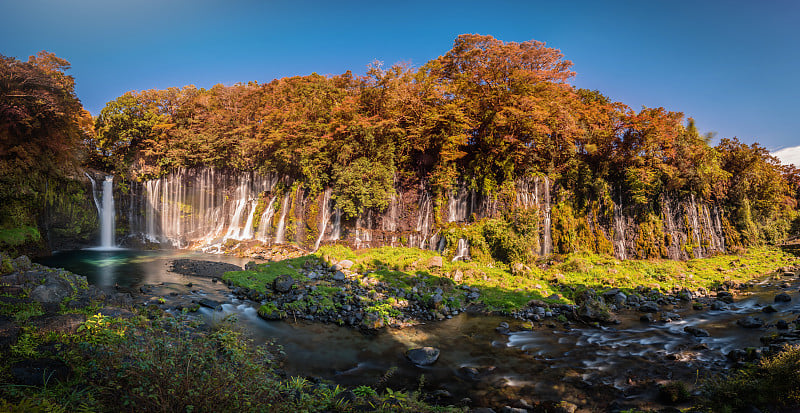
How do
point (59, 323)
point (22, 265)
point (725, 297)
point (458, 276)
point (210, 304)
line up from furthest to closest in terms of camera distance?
point (458, 276) → point (725, 297) → point (210, 304) → point (22, 265) → point (59, 323)

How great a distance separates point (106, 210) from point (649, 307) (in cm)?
3870

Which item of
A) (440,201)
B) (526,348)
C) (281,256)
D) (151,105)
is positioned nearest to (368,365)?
(526,348)

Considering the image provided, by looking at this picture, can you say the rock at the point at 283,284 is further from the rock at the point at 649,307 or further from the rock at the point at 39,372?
the rock at the point at 649,307

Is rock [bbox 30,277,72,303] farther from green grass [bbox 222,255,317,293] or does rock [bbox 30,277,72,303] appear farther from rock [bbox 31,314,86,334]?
green grass [bbox 222,255,317,293]

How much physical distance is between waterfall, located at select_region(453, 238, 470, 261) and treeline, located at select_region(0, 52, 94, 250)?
23365 millimetres

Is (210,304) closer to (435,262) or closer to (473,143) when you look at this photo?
(435,262)

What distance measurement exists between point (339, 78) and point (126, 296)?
24606mm

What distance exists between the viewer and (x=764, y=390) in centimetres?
514

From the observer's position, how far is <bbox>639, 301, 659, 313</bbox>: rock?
40.7 feet

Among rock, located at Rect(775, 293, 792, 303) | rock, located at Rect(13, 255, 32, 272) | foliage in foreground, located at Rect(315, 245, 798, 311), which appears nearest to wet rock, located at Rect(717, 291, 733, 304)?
foliage in foreground, located at Rect(315, 245, 798, 311)

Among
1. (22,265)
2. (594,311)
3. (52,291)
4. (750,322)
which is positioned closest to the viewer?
(52,291)

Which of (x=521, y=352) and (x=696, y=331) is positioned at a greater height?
(x=696, y=331)

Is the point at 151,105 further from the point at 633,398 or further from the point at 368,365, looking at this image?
the point at 633,398

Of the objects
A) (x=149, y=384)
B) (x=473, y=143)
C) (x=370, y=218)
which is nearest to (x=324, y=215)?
(x=370, y=218)
